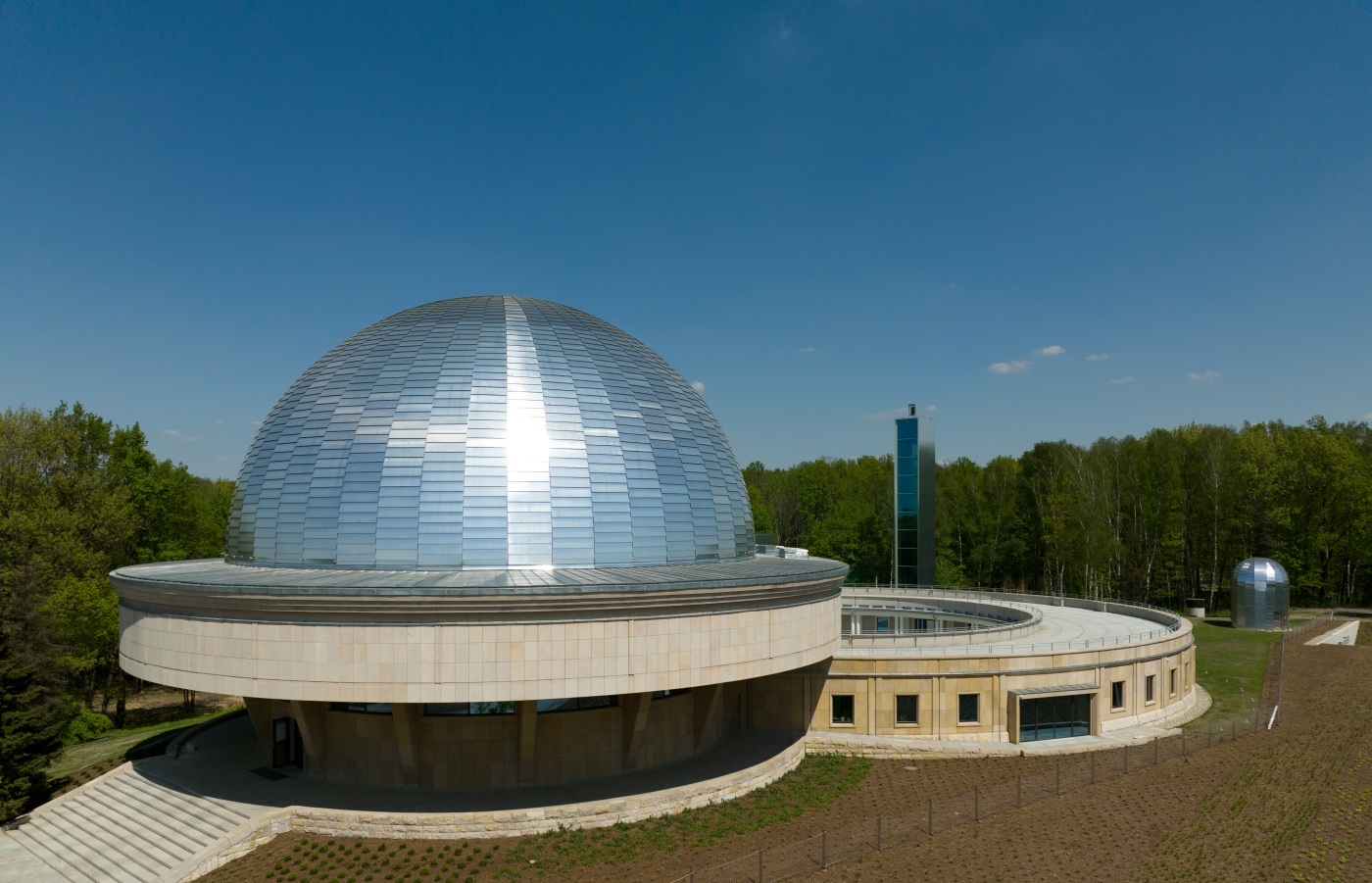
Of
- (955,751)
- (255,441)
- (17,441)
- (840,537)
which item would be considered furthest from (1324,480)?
(17,441)

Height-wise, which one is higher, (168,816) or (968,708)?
(968,708)

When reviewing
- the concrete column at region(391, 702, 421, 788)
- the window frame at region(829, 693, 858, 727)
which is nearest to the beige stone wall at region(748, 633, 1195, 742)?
the window frame at region(829, 693, 858, 727)

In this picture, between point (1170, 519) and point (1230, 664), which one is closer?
point (1230, 664)

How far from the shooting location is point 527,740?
23.0 m

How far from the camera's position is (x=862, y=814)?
22.6m

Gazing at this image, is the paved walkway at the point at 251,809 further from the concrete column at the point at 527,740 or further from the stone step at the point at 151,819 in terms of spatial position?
the concrete column at the point at 527,740

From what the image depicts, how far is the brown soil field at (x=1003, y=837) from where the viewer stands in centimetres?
1880

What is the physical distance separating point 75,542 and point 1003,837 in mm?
48074

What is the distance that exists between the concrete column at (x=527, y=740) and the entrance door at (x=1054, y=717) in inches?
705

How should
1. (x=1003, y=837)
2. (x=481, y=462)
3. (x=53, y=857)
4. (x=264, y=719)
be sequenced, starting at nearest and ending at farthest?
1. (x=1003, y=837)
2. (x=53, y=857)
3. (x=481, y=462)
4. (x=264, y=719)

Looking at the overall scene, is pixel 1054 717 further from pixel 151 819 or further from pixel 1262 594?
pixel 1262 594

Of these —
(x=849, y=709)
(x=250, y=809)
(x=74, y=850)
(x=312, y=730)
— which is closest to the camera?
(x=250, y=809)

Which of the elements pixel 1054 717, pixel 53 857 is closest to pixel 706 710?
pixel 1054 717

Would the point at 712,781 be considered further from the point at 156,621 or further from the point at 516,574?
the point at 156,621
